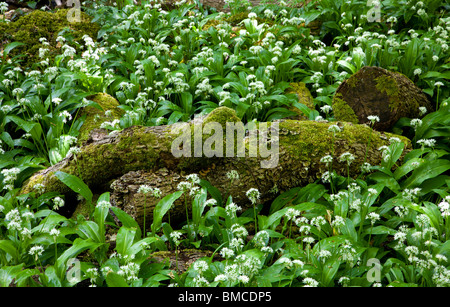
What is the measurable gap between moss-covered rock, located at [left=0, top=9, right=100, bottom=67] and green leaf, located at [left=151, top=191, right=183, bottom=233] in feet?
13.6

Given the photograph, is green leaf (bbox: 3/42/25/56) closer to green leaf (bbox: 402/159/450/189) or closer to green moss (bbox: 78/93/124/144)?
green moss (bbox: 78/93/124/144)

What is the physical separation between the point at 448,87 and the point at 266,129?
3.03 meters

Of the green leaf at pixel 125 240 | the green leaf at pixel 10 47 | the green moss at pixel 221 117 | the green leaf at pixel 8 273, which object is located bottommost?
the green leaf at pixel 8 273

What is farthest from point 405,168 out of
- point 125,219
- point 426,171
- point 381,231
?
point 125,219

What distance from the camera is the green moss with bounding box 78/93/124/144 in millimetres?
5602

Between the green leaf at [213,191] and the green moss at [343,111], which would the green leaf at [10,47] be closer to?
the green leaf at [213,191]

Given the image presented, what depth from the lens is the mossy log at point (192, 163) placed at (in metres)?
4.47

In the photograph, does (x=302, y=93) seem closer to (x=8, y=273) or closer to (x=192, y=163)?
(x=192, y=163)

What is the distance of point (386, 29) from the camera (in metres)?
7.54

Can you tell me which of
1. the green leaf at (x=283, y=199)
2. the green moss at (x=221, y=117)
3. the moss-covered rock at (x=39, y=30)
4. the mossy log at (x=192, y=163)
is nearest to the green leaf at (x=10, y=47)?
the moss-covered rock at (x=39, y=30)

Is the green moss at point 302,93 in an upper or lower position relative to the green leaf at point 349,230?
upper

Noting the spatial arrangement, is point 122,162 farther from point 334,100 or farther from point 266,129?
point 334,100

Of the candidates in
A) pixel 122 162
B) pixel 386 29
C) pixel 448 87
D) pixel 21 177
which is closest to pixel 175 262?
pixel 122 162

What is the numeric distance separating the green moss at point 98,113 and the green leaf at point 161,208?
1.89 metres
